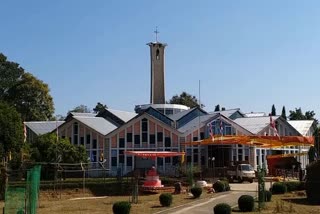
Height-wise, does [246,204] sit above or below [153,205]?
above

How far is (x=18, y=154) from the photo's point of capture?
56938 millimetres

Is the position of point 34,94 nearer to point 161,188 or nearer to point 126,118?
point 126,118

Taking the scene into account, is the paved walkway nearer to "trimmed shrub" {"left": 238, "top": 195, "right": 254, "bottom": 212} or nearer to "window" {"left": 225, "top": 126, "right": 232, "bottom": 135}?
"trimmed shrub" {"left": 238, "top": 195, "right": 254, "bottom": 212}

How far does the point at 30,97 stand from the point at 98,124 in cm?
2449

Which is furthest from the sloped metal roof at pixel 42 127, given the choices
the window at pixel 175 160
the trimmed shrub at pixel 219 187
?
the trimmed shrub at pixel 219 187

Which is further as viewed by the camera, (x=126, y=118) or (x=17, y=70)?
(x=17, y=70)

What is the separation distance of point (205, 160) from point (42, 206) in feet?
93.5

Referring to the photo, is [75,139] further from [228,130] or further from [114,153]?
[228,130]

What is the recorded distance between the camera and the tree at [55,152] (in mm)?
55875

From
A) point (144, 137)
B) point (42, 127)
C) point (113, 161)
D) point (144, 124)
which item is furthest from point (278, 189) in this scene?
point (42, 127)

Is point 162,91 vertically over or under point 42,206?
over

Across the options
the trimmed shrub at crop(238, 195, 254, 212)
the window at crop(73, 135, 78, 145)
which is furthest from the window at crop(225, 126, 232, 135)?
the trimmed shrub at crop(238, 195, 254, 212)

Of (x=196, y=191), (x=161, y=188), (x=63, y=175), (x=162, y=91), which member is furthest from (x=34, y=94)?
(x=196, y=191)

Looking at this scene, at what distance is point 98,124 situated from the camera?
67.6 m
